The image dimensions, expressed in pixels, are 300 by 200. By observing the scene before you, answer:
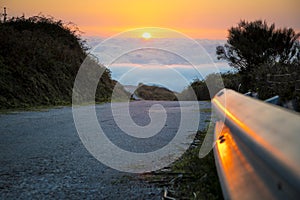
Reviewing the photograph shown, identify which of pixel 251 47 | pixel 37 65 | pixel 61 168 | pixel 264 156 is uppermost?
pixel 251 47

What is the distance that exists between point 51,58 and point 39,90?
4.32m

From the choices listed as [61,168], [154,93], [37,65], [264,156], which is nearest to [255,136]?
[264,156]

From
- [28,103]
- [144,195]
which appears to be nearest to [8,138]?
[144,195]

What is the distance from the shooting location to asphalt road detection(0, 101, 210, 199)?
4.07 meters

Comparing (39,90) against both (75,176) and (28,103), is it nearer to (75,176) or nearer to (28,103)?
(28,103)

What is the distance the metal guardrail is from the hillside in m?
13.7

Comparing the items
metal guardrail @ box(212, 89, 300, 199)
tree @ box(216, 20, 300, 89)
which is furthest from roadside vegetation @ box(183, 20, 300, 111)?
metal guardrail @ box(212, 89, 300, 199)

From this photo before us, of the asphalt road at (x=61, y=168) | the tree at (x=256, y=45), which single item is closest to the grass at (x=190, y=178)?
the asphalt road at (x=61, y=168)

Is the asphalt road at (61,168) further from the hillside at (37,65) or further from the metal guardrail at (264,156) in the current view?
the hillside at (37,65)

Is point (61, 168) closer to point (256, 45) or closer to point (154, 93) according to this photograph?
point (256, 45)

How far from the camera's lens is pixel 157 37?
12.8 m

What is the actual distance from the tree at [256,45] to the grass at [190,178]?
20.8m

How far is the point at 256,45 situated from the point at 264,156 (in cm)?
2615

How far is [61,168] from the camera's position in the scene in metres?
5.21
